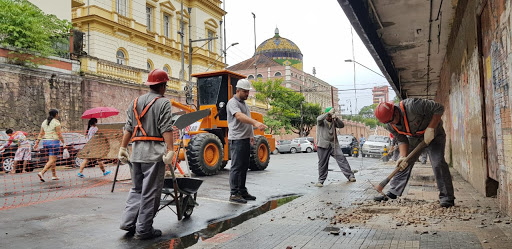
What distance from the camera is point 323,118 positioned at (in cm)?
912

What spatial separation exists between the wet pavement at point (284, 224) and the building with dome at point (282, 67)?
61.4 metres

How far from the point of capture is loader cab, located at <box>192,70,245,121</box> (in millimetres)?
11727

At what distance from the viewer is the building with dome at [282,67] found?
69125mm

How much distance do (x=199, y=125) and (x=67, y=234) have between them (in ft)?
23.7

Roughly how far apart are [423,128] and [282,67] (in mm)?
63531

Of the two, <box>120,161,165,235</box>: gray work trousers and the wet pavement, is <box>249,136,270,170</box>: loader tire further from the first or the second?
<box>120,161,165,235</box>: gray work trousers

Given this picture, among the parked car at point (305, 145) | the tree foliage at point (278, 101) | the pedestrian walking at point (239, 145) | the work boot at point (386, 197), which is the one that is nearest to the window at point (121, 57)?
the parked car at point (305, 145)

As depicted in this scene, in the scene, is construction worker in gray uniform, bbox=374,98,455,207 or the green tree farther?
the green tree

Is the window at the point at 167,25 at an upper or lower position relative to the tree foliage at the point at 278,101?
upper

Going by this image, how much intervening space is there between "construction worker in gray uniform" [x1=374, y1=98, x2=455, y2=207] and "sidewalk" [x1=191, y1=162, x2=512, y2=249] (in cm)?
34

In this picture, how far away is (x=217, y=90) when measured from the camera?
38.5ft

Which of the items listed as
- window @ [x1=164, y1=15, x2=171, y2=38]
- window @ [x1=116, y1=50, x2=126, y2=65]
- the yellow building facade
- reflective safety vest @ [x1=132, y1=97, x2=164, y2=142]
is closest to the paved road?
reflective safety vest @ [x1=132, y1=97, x2=164, y2=142]

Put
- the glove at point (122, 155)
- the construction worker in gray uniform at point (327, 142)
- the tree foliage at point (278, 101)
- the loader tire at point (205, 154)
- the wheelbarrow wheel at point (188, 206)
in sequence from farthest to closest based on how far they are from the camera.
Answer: the tree foliage at point (278, 101), the loader tire at point (205, 154), the construction worker in gray uniform at point (327, 142), the wheelbarrow wheel at point (188, 206), the glove at point (122, 155)

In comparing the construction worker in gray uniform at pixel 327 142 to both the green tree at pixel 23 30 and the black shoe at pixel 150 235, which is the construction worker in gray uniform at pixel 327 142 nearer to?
the black shoe at pixel 150 235
